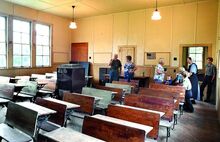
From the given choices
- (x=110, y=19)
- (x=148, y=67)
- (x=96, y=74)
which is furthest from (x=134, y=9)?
(x=96, y=74)

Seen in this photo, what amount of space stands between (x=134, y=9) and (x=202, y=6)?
268cm

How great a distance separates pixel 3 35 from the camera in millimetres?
7488

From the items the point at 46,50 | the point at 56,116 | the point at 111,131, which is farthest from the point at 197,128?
the point at 46,50

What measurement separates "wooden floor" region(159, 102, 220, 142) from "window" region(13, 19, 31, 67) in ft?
22.1

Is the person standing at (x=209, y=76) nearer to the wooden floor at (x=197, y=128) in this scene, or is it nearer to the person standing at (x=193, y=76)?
the person standing at (x=193, y=76)

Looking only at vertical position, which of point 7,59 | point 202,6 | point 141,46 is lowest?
point 7,59

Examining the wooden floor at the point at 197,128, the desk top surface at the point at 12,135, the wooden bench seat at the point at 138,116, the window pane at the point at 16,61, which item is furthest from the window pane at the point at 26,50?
the wooden floor at the point at 197,128

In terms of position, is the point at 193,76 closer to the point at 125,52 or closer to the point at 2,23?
the point at 125,52

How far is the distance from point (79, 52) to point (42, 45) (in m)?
2.01

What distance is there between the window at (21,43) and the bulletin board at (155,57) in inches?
205

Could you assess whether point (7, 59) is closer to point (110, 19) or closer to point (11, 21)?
point (11, 21)

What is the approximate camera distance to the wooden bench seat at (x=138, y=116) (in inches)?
98.7

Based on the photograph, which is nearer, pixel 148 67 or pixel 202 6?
pixel 202 6

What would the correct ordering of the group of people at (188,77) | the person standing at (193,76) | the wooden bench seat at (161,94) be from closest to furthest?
the wooden bench seat at (161,94) < the group of people at (188,77) < the person standing at (193,76)
